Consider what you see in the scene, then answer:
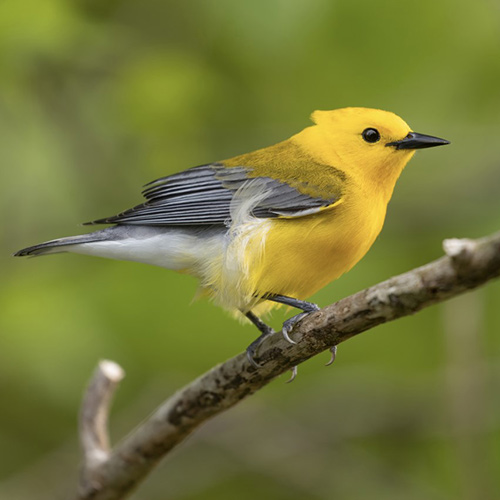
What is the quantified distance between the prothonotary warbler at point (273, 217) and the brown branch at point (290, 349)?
512mm

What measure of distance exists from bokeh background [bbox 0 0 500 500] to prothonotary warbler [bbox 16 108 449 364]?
676 mm

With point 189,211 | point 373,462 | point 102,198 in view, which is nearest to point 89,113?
point 102,198

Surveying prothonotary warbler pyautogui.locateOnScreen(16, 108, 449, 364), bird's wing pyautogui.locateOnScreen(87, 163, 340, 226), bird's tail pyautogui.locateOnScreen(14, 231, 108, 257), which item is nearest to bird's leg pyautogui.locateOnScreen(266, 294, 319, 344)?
prothonotary warbler pyautogui.locateOnScreen(16, 108, 449, 364)

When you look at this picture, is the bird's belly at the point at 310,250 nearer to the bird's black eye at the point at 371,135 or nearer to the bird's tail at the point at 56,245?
the bird's black eye at the point at 371,135

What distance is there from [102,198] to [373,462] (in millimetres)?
2766

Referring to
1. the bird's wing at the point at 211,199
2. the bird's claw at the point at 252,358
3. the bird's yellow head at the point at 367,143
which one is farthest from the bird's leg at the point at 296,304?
the bird's yellow head at the point at 367,143

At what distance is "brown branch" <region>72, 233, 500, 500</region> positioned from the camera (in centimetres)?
219

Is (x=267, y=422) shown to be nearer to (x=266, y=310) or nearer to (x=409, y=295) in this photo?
(x=266, y=310)

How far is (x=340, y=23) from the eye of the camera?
4.56m

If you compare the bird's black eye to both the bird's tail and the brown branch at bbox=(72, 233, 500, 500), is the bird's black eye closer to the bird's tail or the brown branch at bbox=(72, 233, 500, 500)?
the brown branch at bbox=(72, 233, 500, 500)

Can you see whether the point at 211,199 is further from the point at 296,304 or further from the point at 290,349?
the point at 290,349

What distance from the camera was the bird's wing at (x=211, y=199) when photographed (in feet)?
13.0

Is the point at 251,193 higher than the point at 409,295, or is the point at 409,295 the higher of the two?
the point at 251,193

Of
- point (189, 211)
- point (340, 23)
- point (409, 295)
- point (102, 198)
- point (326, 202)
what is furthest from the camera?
point (102, 198)
